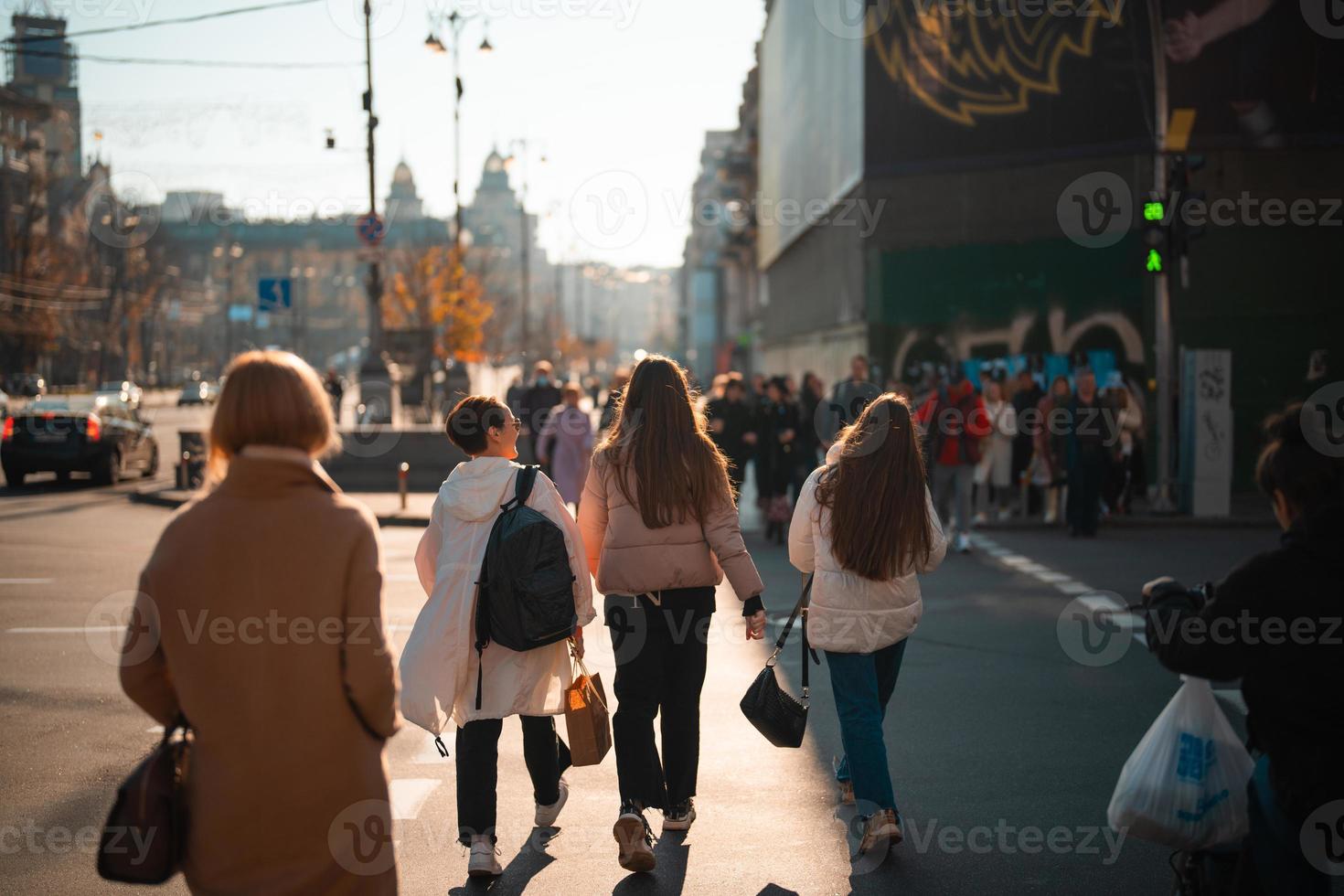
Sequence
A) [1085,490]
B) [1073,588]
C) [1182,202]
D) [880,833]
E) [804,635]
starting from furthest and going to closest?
[1182,202]
[1085,490]
[1073,588]
[804,635]
[880,833]

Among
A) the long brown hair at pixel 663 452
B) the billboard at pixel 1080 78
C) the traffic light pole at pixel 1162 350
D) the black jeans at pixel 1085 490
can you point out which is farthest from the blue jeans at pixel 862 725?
the billboard at pixel 1080 78

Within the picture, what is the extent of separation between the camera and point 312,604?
321 cm

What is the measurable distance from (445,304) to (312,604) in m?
51.5

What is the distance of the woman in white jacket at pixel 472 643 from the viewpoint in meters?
5.21

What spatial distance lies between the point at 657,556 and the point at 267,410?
2515 millimetres

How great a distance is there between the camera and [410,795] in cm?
636

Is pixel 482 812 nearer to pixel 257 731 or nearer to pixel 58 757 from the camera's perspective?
pixel 257 731

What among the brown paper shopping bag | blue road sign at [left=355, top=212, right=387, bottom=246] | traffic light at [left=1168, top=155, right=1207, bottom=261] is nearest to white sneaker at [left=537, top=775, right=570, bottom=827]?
the brown paper shopping bag

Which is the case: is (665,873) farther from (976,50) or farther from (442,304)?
(442,304)

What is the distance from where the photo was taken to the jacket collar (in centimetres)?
318

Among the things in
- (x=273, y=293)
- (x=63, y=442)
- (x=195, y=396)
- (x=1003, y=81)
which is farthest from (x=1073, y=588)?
(x=195, y=396)

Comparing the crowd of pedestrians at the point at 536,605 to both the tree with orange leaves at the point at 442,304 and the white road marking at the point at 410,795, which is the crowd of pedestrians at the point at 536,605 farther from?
the tree with orange leaves at the point at 442,304

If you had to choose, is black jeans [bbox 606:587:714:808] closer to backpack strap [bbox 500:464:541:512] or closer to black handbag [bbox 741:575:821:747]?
black handbag [bbox 741:575:821:747]

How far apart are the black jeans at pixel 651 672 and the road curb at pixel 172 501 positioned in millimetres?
12642
